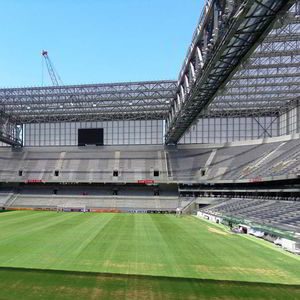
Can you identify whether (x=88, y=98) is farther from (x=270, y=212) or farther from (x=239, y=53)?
(x=270, y=212)

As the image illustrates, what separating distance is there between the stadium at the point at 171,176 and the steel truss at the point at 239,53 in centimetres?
14

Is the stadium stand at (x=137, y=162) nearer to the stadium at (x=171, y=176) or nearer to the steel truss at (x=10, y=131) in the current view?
the stadium at (x=171, y=176)

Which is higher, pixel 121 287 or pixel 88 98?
pixel 88 98

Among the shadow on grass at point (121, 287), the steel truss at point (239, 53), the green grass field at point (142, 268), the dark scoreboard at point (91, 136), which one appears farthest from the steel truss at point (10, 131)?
the shadow on grass at point (121, 287)

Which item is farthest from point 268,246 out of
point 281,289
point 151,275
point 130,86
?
point 130,86

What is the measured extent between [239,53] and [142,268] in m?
17.8

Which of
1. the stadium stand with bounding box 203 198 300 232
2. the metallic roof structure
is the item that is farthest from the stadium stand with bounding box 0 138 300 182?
the stadium stand with bounding box 203 198 300 232

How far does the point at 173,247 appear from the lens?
2233cm

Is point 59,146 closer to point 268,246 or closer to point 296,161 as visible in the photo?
point 296,161

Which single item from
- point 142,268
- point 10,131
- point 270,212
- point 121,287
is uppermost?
point 10,131

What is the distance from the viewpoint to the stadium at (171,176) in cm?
1516

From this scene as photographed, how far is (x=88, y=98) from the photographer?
4969 cm

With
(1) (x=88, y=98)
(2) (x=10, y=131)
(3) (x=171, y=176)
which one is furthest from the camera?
(2) (x=10, y=131)

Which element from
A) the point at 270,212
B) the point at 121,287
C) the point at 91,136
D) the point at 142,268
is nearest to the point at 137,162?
the point at 91,136
